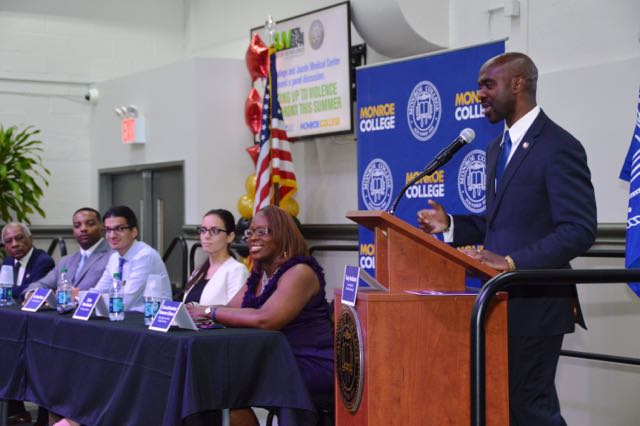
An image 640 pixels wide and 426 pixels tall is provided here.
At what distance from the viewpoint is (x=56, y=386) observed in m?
3.79

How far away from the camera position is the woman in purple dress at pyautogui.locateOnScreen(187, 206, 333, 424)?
3332 millimetres

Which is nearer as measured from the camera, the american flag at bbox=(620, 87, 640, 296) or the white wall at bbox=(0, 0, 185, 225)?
the american flag at bbox=(620, 87, 640, 296)

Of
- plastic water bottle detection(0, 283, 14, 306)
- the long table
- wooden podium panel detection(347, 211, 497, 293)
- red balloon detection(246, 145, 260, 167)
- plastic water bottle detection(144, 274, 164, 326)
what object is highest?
red balloon detection(246, 145, 260, 167)

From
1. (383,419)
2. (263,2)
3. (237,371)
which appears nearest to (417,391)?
(383,419)

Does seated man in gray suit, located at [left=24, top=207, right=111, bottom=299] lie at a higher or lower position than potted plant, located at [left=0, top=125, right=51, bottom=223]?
lower

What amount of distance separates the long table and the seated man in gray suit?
1.13 m

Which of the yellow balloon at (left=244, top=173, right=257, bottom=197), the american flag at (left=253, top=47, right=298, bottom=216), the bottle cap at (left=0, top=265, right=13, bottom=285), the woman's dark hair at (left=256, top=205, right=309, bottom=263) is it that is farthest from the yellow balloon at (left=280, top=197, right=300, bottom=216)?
the woman's dark hair at (left=256, top=205, right=309, bottom=263)

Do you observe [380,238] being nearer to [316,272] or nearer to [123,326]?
[316,272]

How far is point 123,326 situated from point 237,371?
563mm

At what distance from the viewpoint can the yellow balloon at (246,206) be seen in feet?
22.2

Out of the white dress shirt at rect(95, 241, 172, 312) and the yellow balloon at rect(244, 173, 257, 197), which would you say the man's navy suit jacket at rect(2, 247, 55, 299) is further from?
the yellow balloon at rect(244, 173, 257, 197)

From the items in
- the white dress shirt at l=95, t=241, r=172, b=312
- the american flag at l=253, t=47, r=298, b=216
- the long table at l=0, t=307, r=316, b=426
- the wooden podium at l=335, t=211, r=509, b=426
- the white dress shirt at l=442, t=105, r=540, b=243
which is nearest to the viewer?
the wooden podium at l=335, t=211, r=509, b=426

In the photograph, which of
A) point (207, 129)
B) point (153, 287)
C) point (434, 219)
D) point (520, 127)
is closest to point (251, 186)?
point (207, 129)

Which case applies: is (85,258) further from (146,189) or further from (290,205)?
(146,189)
